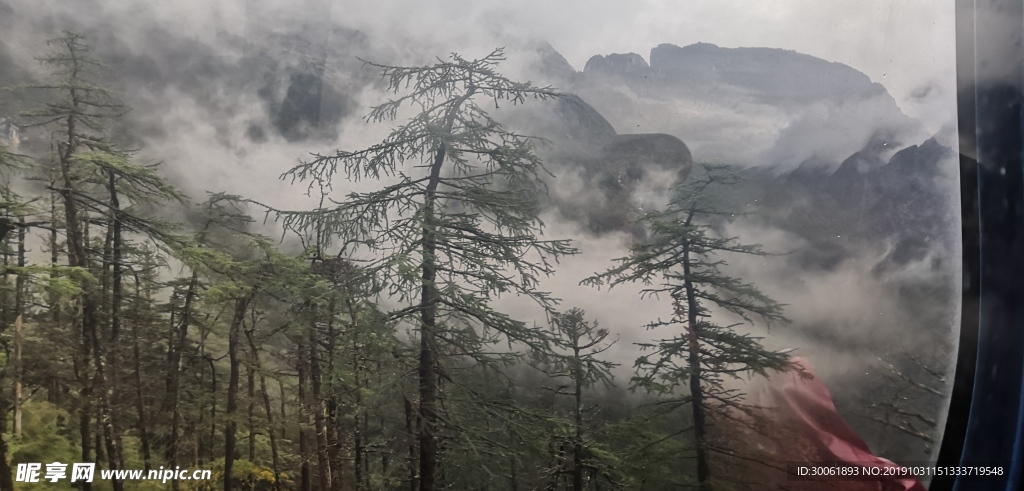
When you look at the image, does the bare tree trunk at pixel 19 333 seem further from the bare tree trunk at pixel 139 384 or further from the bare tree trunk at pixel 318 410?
the bare tree trunk at pixel 318 410

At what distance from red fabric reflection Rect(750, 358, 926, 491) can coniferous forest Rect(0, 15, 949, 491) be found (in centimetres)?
5

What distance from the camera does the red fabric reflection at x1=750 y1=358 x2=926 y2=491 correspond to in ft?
7.59

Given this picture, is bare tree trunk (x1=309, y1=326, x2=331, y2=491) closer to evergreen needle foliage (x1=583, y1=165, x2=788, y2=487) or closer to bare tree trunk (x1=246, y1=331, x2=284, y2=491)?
bare tree trunk (x1=246, y1=331, x2=284, y2=491)

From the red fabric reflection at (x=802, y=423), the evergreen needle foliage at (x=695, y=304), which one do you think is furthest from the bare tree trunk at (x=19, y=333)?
the red fabric reflection at (x=802, y=423)

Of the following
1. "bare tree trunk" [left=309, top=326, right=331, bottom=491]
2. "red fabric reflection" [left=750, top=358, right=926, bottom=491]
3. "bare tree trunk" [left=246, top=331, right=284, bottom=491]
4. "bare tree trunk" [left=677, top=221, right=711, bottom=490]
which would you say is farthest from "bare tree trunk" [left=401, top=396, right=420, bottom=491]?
"red fabric reflection" [left=750, top=358, right=926, bottom=491]

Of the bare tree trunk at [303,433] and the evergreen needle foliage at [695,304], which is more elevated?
the evergreen needle foliage at [695,304]

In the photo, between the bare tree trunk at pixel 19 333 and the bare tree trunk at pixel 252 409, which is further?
the bare tree trunk at pixel 252 409

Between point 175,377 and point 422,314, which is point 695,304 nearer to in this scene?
point 422,314

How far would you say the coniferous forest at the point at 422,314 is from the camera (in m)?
2.33

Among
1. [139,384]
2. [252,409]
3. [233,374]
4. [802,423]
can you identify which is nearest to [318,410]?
[252,409]

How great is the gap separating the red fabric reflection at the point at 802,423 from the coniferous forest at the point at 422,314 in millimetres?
48

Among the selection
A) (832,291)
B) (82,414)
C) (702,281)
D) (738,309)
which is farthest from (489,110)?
(82,414)

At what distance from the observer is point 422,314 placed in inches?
92.7

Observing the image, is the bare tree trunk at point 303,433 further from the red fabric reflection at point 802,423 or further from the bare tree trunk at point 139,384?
the red fabric reflection at point 802,423
